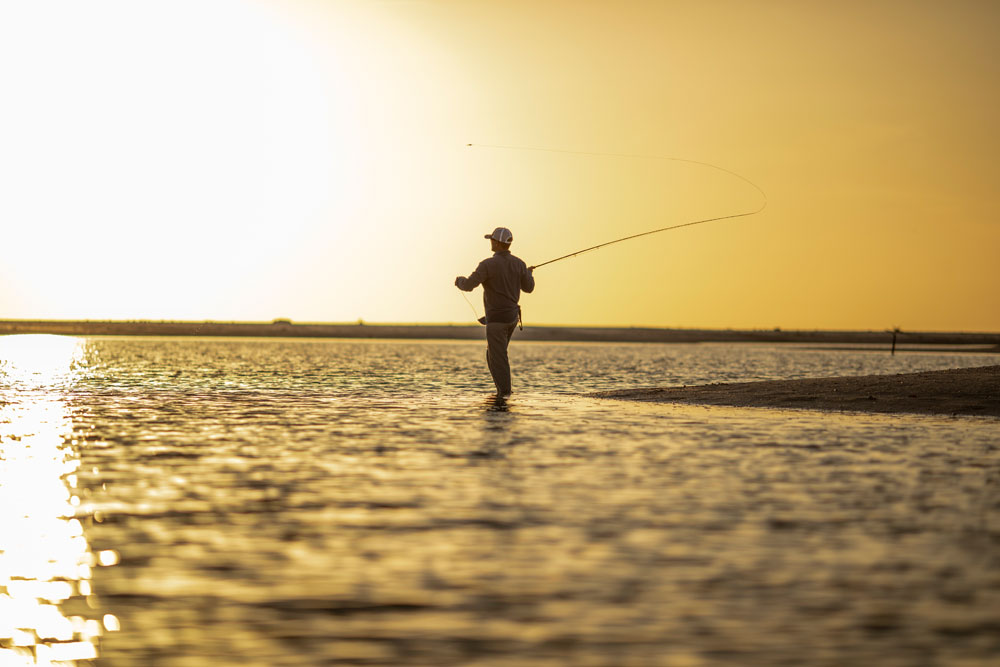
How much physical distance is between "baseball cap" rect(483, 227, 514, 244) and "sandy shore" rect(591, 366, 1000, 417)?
3419mm

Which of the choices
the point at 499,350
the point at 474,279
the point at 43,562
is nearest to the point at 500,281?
the point at 474,279

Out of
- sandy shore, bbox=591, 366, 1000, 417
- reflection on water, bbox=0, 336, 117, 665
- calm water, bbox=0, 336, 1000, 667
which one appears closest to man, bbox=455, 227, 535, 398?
sandy shore, bbox=591, 366, 1000, 417

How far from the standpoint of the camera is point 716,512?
286 inches

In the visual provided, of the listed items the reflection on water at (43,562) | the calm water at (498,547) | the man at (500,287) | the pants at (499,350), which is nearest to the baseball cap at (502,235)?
the man at (500,287)

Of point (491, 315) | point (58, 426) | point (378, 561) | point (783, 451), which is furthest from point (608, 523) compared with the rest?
point (491, 315)

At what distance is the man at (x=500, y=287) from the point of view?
17.7 meters

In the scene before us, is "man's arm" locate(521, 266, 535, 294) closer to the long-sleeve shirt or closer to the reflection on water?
the long-sleeve shirt

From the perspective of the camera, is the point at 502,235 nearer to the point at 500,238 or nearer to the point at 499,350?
the point at 500,238

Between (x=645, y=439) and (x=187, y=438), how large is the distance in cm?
473

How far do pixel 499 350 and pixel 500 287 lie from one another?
981 mm

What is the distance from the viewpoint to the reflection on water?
448 cm

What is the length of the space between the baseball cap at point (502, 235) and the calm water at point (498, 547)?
5.96 m

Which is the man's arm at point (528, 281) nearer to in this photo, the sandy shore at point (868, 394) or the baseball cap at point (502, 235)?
the baseball cap at point (502, 235)

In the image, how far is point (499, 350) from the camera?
58.6 ft
